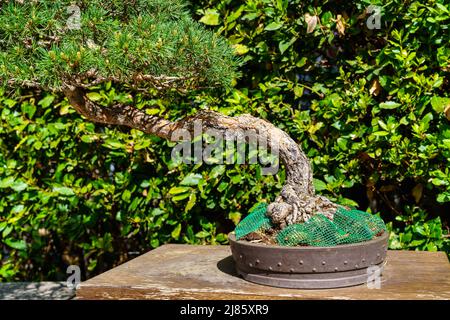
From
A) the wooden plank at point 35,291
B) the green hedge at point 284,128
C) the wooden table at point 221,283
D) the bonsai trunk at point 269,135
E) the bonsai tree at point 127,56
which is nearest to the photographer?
the wooden table at point 221,283

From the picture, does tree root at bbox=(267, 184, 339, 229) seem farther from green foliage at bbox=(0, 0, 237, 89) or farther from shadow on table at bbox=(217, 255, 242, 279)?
green foliage at bbox=(0, 0, 237, 89)

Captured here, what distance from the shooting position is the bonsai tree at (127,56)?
1531mm

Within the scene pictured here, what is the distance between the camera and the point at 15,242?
116 inches

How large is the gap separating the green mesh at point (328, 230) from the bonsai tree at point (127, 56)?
4 cm

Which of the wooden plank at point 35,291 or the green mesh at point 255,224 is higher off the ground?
the green mesh at point 255,224

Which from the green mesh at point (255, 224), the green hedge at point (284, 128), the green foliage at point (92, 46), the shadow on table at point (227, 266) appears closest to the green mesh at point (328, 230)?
the green mesh at point (255, 224)

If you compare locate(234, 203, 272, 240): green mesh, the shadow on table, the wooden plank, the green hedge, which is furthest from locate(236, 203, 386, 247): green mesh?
the wooden plank

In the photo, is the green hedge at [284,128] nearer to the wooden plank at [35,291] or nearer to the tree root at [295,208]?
the wooden plank at [35,291]

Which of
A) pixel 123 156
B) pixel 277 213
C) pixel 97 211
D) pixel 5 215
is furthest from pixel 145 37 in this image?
pixel 5 215

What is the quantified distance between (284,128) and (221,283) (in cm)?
110

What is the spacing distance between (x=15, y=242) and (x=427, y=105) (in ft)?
7.07

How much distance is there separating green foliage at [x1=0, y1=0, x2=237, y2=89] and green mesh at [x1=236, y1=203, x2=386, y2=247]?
1.76 feet

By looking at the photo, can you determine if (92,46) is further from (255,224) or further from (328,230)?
(328,230)

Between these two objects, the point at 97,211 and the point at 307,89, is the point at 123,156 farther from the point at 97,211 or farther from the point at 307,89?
the point at 307,89
